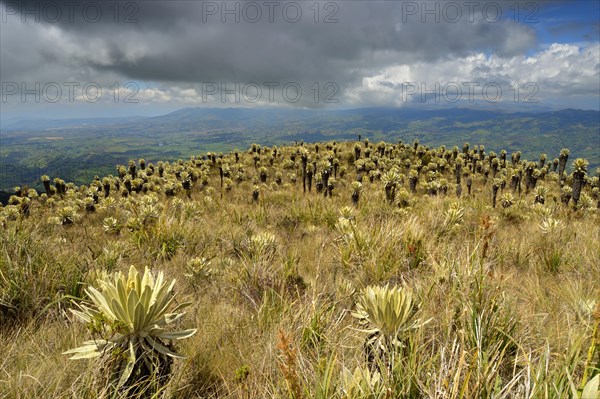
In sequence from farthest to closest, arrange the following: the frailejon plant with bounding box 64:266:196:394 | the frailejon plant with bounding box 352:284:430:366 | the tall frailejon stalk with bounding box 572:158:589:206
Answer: the tall frailejon stalk with bounding box 572:158:589:206 → the frailejon plant with bounding box 352:284:430:366 → the frailejon plant with bounding box 64:266:196:394

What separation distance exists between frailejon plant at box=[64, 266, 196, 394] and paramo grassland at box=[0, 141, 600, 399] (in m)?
0.01

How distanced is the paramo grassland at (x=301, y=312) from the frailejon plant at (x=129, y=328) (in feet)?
0.04

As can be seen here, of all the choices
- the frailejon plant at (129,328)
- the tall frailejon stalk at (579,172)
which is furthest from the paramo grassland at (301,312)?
the tall frailejon stalk at (579,172)

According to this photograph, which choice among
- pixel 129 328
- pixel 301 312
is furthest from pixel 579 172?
pixel 129 328

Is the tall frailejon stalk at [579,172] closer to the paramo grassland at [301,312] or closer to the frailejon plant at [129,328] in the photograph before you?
the paramo grassland at [301,312]

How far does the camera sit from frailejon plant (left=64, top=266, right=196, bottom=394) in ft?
6.51

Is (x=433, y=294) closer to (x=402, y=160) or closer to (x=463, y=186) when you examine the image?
(x=463, y=186)

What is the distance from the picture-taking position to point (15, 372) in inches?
91.0

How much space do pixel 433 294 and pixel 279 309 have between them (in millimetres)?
1740

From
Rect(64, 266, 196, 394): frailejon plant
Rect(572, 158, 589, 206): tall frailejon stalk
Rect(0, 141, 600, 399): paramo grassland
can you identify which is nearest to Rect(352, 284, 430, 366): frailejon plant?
Rect(0, 141, 600, 399): paramo grassland

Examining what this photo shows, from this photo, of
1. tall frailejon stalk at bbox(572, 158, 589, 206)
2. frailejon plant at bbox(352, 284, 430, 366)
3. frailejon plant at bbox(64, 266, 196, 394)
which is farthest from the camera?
tall frailejon stalk at bbox(572, 158, 589, 206)

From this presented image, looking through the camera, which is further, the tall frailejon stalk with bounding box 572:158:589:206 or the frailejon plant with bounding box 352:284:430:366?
the tall frailejon stalk with bounding box 572:158:589:206

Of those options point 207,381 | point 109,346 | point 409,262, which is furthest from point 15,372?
point 409,262

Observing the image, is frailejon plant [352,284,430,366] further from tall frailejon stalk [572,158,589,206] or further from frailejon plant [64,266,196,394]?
tall frailejon stalk [572,158,589,206]
